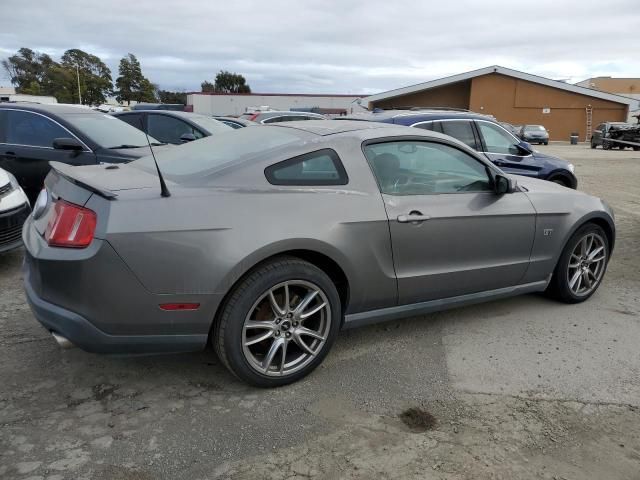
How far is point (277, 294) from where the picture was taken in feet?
9.86

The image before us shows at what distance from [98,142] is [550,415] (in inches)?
217

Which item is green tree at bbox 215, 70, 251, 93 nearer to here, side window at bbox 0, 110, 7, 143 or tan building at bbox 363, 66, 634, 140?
tan building at bbox 363, 66, 634, 140

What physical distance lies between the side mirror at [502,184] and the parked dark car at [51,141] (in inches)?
159

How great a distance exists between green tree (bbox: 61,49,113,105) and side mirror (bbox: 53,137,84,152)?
7143 centimetres

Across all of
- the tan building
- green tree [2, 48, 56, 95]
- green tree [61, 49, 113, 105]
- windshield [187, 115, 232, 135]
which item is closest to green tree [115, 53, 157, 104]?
green tree [61, 49, 113, 105]

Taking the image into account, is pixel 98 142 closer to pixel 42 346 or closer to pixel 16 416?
pixel 42 346

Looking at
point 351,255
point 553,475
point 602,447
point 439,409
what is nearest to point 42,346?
point 351,255

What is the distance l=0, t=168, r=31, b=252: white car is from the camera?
16.0 ft

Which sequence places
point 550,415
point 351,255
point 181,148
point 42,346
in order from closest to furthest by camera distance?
1. point 550,415
2. point 351,255
3. point 42,346
4. point 181,148

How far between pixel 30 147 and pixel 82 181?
432 cm

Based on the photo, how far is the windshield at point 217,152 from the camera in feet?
10.2

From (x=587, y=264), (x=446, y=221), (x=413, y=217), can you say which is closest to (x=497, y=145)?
(x=587, y=264)

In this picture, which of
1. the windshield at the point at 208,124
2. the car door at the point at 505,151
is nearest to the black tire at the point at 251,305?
the car door at the point at 505,151

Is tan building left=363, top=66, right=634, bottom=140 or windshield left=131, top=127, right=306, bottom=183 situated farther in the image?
tan building left=363, top=66, right=634, bottom=140
